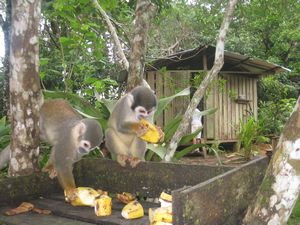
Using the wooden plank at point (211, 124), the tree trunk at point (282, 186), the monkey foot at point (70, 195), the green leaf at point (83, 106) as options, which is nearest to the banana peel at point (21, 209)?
the monkey foot at point (70, 195)

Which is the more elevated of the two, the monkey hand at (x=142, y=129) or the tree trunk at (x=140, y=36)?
the tree trunk at (x=140, y=36)

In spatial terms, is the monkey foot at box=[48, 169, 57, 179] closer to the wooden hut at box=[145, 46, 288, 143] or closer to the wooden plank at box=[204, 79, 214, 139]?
the wooden hut at box=[145, 46, 288, 143]

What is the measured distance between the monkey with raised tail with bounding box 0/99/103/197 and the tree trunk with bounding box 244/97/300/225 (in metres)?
1.37

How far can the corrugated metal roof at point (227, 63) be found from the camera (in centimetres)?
896

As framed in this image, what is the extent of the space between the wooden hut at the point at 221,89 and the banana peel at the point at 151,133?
586 centimetres

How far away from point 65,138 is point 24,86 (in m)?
0.54

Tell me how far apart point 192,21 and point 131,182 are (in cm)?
1217

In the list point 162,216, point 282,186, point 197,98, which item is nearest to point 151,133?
point 197,98

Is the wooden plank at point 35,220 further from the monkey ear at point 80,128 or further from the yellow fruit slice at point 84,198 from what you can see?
the monkey ear at point 80,128

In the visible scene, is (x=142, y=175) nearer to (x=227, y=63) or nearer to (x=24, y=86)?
(x=24, y=86)

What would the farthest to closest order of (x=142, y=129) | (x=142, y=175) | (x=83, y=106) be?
(x=83, y=106) → (x=142, y=129) → (x=142, y=175)

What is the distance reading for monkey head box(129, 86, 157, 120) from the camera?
300 centimetres

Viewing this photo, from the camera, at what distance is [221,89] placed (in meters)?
9.30

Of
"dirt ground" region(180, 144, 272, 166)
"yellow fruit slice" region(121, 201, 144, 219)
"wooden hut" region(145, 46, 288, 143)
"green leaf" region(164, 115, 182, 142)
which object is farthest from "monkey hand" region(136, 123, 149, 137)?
"wooden hut" region(145, 46, 288, 143)
